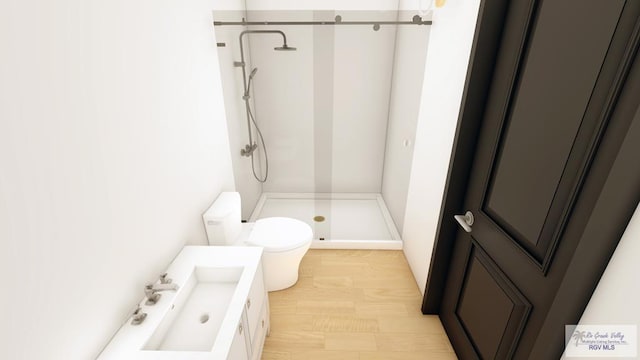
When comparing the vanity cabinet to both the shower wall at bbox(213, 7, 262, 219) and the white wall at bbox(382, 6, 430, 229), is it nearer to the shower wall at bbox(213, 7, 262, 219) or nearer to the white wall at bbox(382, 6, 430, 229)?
the shower wall at bbox(213, 7, 262, 219)

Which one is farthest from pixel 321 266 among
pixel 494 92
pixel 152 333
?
pixel 494 92

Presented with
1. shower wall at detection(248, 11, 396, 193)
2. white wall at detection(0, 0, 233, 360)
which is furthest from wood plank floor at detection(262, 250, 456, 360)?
shower wall at detection(248, 11, 396, 193)

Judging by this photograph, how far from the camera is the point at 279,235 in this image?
1.98m

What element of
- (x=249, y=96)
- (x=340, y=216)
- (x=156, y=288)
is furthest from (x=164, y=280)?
(x=340, y=216)

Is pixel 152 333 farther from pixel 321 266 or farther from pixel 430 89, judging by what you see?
pixel 430 89

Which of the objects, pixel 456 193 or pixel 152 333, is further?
pixel 456 193

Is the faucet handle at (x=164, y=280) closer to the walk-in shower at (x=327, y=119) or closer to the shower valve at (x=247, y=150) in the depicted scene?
the walk-in shower at (x=327, y=119)

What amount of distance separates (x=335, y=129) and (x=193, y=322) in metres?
2.37

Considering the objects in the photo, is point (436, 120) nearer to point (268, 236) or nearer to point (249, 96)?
point (268, 236)

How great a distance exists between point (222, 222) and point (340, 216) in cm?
159

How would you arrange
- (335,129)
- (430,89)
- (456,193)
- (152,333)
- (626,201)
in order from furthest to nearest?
1. (335,129)
2. (430,89)
3. (456,193)
4. (152,333)
5. (626,201)

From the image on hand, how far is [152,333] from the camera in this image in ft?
3.42

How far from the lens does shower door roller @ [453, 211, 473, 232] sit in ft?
4.69

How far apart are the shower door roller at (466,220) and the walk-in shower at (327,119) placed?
93 centimetres
